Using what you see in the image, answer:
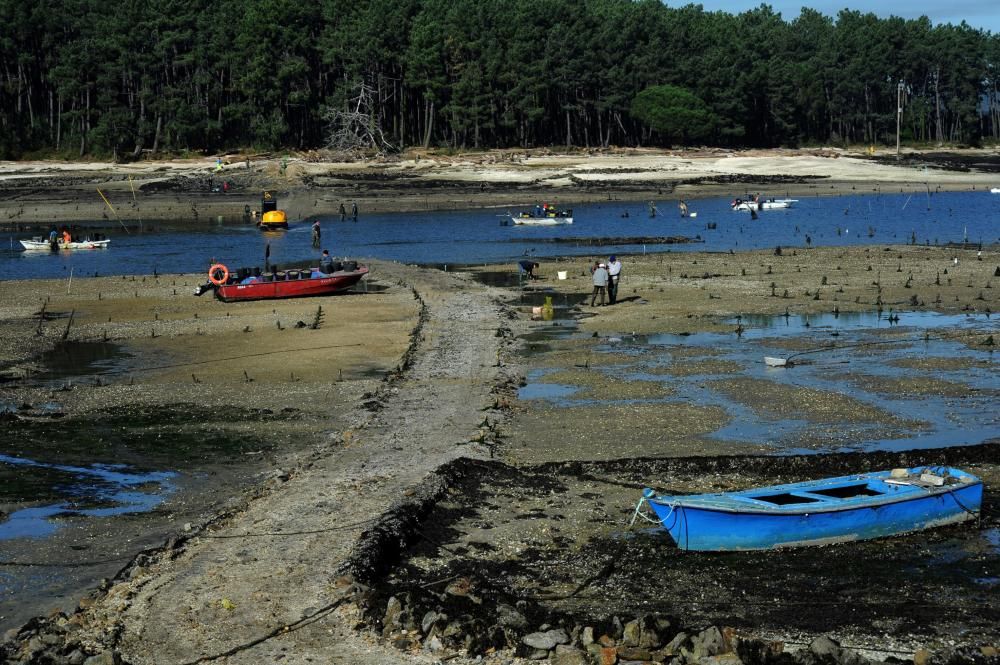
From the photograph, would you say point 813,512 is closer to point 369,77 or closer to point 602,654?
point 602,654

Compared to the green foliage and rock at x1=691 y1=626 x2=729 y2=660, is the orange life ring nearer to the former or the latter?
rock at x1=691 y1=626 x2=729 y2=660

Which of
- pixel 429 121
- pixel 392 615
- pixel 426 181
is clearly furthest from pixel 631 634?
pixel 429 121

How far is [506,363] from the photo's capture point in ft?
108

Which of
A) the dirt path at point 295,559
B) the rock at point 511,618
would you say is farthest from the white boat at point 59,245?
the rock at point 511,618

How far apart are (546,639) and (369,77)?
121408 mm

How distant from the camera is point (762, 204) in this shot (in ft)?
293

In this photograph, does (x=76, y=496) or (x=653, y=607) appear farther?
(x=76, y=496)

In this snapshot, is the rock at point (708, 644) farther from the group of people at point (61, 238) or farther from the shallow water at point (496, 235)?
the group of people at point (61, 238)

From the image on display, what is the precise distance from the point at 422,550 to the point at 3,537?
707 centimetres

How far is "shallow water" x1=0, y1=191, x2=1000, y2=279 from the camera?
63.9m

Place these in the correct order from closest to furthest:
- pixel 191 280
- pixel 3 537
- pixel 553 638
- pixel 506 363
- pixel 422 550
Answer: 1. pixel 553 638
2. pixel 422 550
3. pixel 3 537
4. pixel 506 363
5. pixel 191 280

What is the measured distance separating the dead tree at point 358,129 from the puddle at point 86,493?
322 feet

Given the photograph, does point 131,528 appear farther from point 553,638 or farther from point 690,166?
point 690,166

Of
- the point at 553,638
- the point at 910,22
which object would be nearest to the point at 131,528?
the point at 553,638
